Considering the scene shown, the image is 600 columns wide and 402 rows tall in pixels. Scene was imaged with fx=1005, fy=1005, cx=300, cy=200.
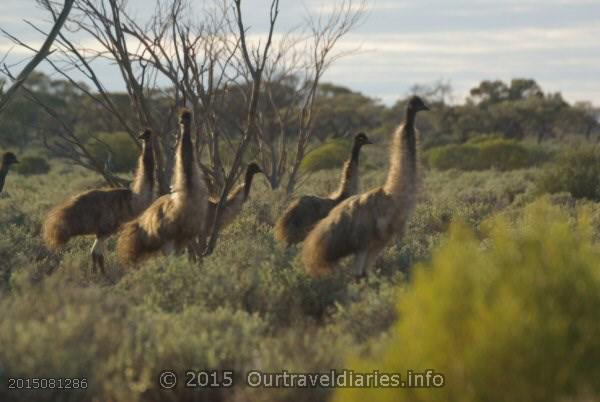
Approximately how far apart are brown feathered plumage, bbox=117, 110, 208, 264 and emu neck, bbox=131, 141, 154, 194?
40.4 inches

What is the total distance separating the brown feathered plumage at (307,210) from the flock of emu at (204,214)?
1cm

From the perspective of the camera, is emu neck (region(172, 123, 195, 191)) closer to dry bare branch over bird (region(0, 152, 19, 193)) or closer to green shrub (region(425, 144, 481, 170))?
dry bare branch over bird (region(0, 152, 19, 193))

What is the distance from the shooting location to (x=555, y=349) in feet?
14.7

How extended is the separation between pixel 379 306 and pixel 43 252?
667 centimetres

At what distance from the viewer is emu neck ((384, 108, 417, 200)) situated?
8633mm

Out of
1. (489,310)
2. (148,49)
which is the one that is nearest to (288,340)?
(489,310)

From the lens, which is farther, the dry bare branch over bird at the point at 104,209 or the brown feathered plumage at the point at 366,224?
the dry bare branch over bird at the point at 104,209

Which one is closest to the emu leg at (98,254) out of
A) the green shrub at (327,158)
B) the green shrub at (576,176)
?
the green shrub at (576,176)

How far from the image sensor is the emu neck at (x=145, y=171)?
411 inches

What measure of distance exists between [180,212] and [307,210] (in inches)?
78.4

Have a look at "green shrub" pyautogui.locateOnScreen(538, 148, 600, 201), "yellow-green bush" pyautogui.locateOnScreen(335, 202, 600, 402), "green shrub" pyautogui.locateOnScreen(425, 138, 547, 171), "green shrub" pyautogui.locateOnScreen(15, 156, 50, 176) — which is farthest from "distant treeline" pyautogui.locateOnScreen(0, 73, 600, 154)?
"yellow-green bush" pyautogui.locateOnScreen(335, 202, 600, 402)

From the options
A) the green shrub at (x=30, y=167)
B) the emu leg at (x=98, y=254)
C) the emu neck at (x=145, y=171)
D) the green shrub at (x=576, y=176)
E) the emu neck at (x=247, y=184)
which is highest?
the emu neck at (x=145, y=171)

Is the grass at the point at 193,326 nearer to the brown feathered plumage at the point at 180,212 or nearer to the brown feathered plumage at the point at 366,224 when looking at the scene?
the brown feathered plumage at the point at 366,224

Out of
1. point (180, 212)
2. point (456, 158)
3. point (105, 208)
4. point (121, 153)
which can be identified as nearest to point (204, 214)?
point (180, 212)
